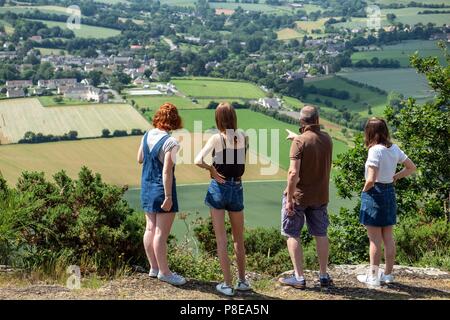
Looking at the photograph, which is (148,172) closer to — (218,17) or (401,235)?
(401,235)

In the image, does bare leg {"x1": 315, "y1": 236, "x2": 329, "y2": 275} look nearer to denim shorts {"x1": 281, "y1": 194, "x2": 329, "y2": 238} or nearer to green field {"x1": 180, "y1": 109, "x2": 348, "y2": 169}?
denim shorts {"x1": 281, "y1": 194, "x2": 329, "y2": 238}

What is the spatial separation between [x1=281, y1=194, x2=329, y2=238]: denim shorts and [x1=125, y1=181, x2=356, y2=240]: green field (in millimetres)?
16636

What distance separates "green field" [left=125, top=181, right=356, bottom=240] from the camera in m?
23.5

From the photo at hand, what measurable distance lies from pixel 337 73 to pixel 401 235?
59778 millimetres

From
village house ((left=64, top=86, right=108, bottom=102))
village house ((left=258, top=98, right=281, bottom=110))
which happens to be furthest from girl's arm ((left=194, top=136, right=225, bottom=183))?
village house ((left=64, top=86, right=108, bottom=102))

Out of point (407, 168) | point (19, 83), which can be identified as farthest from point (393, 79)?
point (407, 168)

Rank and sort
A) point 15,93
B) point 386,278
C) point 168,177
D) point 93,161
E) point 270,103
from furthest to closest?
point 15,93
point 270,103
point 93,161
point 386,278
point 168,177

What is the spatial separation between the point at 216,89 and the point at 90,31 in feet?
133

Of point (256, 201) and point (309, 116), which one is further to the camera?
point (256, 201)

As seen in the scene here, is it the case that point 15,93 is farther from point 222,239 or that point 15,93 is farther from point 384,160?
point 384,160

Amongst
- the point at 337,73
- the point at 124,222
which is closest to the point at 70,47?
the point at 337,73

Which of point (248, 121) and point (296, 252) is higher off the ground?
point (296, 252)

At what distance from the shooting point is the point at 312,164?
534 centimetres

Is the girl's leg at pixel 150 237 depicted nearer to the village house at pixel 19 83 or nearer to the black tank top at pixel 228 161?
the black tank top at pixel 228 161
